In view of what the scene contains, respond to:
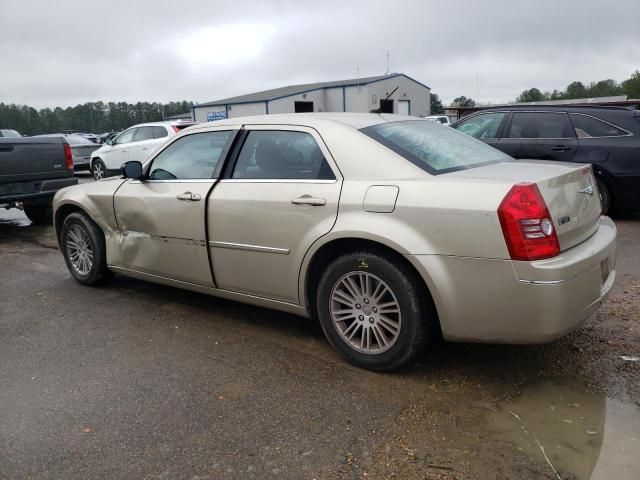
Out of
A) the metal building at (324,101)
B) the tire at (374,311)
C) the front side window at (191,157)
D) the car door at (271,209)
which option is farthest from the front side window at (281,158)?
the metal building at (324,101)

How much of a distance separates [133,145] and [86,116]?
77403 mm

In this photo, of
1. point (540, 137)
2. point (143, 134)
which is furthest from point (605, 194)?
point (143, 134)

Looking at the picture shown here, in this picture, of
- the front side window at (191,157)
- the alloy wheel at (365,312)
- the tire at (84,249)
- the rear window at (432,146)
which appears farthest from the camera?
the tire at (84,249)

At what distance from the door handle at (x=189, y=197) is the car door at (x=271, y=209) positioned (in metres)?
0.16

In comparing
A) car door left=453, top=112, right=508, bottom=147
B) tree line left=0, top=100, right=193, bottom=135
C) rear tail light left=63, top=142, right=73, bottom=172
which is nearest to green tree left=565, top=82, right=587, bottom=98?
tree line left=0, top=100, right=193, bottom=135

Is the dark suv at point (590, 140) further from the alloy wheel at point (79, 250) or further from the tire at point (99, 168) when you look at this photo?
the tire at point (99, 168)

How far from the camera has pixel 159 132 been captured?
1511cm

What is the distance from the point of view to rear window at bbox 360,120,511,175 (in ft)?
11.1

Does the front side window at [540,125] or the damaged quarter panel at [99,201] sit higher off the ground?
the front side window at [540,125]

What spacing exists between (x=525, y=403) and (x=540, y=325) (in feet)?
1.53

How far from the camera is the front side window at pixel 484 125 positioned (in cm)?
806

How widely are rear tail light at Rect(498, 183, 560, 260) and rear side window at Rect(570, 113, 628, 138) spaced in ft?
17.3

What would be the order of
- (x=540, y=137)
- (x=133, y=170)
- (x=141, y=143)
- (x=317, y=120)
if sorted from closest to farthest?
(x=317, y=120)
(x=133, y=170)
(x=540, y=137)
(x=141, y=143)

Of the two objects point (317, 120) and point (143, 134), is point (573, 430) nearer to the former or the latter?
point (317, 120)
